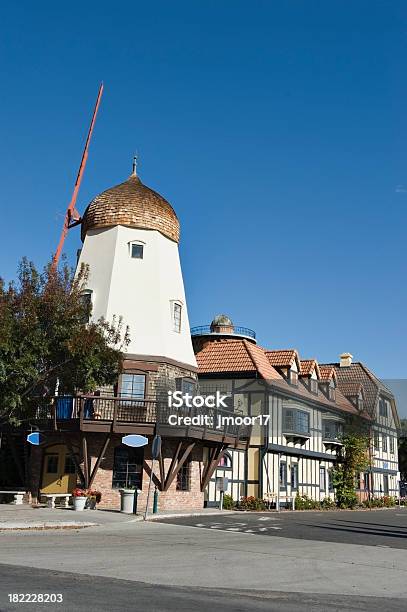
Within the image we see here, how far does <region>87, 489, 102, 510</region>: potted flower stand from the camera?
23922 mm

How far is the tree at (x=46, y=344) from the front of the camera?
18.8 meters

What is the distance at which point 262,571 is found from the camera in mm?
11383

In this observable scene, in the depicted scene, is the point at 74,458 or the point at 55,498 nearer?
the point at 55,498

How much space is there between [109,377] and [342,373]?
33.1 m

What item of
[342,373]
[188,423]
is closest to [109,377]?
[188,423]

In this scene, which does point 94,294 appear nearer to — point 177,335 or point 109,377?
point 177,335

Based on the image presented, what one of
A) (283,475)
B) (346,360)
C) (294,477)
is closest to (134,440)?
(283,475)

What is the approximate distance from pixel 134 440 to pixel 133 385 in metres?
2.75

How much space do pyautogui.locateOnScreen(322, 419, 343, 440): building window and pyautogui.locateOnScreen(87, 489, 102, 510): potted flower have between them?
18603 mm

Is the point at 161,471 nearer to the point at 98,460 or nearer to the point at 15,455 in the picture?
the point at 98,460

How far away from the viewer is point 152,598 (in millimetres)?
8359

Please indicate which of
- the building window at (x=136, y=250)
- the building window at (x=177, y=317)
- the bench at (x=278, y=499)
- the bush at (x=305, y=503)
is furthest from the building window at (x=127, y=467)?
the bush at (x=305, y=503)

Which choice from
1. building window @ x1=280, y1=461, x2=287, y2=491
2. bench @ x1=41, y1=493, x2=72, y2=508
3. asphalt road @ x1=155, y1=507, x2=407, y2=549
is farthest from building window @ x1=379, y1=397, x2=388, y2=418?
bench @ x1=41, y1=493, x2=72, y2=508

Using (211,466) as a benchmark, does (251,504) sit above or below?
below
